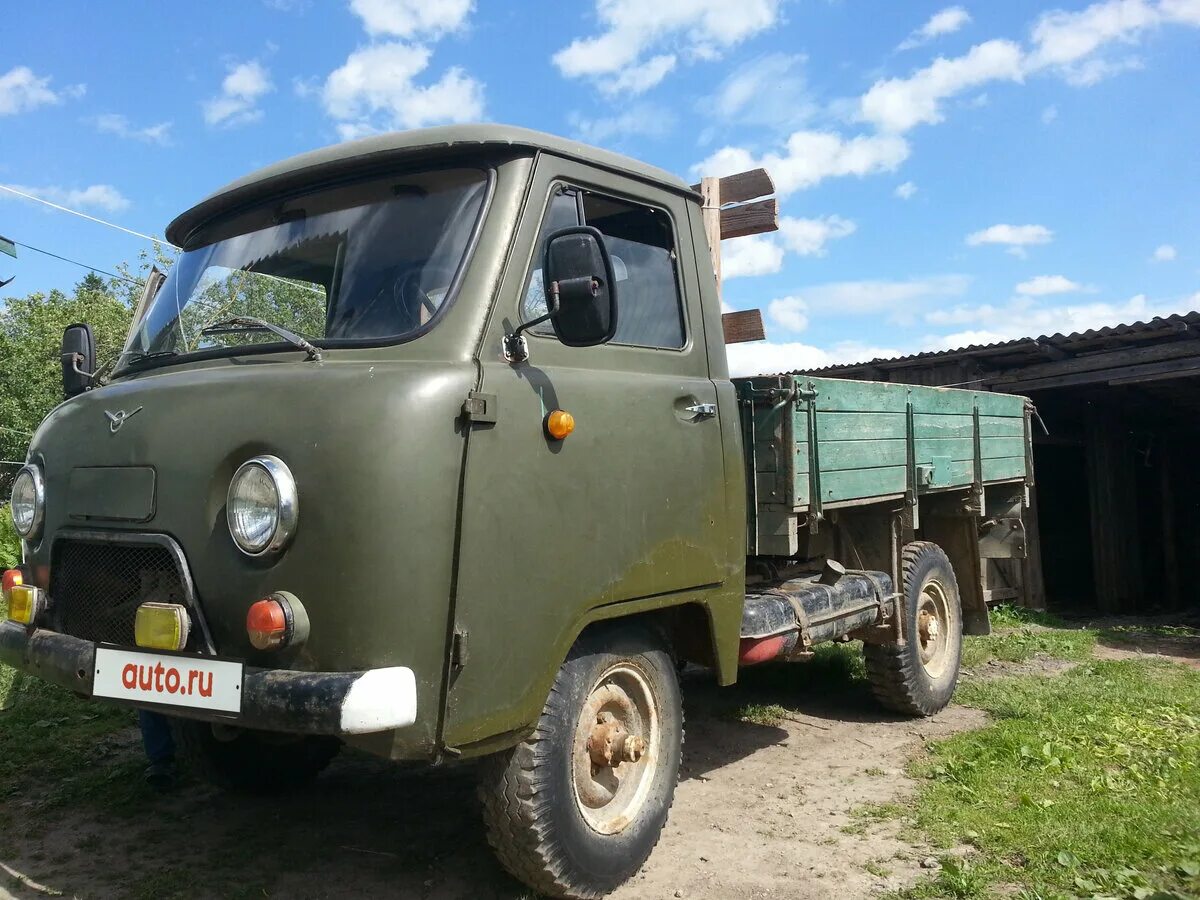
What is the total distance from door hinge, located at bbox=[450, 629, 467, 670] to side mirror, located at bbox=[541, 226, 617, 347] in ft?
3.05

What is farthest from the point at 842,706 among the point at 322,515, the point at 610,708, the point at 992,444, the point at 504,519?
the point at 322,515

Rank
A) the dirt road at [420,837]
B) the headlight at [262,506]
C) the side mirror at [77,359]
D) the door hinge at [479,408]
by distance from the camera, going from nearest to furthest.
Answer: the headlight at [262,506]
the door hinge at [479,408]
the dirt road at [420,837]
the side mirror at [77,359]

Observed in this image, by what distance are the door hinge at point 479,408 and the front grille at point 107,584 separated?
0.94m

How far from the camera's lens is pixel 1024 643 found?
870cm

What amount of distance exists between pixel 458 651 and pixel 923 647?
13.9 ft

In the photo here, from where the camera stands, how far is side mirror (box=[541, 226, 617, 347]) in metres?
2.91

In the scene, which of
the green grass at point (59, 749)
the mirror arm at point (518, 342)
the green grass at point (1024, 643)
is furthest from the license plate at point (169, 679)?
the green grass at point (1024, 643)

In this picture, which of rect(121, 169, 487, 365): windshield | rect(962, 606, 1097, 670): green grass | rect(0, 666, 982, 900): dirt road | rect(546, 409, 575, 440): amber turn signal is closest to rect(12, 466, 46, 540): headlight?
rect(121, 169, 487, 365): windshield

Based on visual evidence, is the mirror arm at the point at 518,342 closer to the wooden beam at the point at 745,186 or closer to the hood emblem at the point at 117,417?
the hood emblem at the point at 117,417

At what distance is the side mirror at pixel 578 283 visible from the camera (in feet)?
9.54

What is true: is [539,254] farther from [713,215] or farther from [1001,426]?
[1001,426]

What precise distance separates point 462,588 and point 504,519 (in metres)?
0.25

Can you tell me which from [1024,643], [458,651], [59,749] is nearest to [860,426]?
[458,651]

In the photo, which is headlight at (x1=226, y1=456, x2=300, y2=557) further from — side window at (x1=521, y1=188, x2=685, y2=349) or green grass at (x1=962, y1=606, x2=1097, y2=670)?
green grass at (x1=962, y1=606, x2=1097, y2=670)
